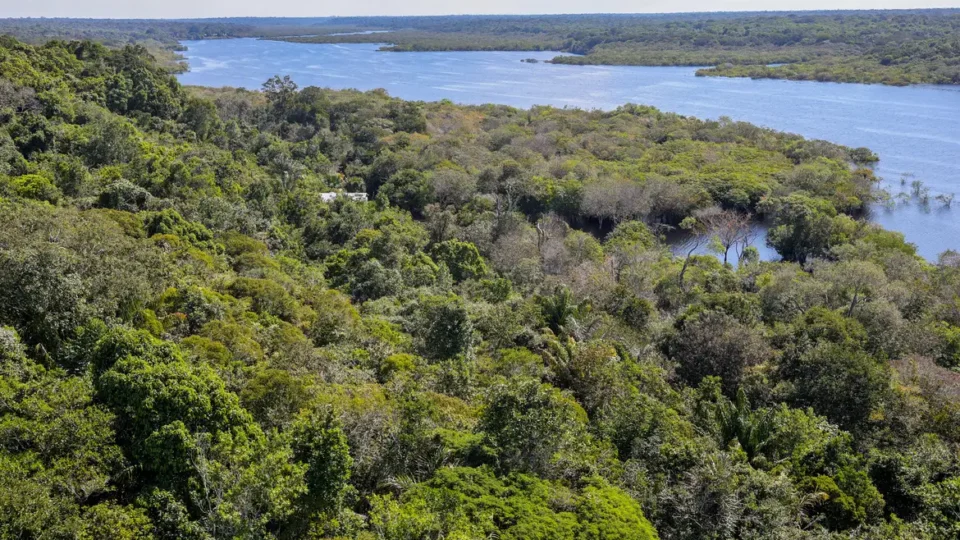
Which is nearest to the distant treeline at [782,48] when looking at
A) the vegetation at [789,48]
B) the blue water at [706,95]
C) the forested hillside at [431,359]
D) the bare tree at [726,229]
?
the vegetation at [789,48]

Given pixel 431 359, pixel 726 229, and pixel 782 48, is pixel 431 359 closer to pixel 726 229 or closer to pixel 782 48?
pixel 726 229

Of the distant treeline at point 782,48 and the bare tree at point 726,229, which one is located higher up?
the distant treeline at point 782,48

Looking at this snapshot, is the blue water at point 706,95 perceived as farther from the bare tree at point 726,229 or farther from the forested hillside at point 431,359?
the forested hillside at point 431,359

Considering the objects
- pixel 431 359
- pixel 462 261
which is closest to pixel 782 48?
pixel 462 261

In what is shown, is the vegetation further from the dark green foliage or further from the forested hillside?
the dark green foliage

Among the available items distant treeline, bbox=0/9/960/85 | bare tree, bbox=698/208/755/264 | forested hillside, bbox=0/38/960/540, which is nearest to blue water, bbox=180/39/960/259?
distant treeline, bbox=0/9/960/85

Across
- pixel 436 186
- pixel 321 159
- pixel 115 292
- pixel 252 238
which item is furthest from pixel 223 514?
pixel 321 159

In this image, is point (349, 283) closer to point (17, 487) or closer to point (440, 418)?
point (440, 418)

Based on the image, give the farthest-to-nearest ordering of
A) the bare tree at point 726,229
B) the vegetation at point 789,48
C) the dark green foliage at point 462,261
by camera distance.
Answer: the vegetation at point 789,48
the bare tree at point 726,229
the dark green foliage at point 462,261
